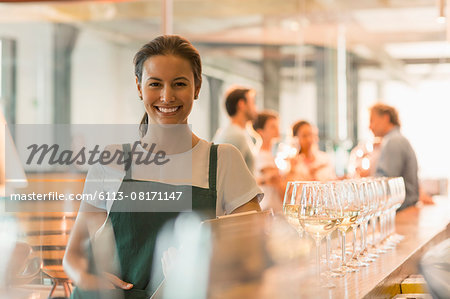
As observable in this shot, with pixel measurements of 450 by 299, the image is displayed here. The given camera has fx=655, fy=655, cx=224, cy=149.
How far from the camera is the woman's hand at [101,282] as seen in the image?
147 centimetres

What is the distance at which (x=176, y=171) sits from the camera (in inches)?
66.4

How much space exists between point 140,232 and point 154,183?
13cm

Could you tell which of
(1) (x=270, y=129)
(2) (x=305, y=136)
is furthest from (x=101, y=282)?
(2) (x=305, y=136)

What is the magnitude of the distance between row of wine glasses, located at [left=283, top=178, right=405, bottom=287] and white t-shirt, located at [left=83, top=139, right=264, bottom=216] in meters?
0.13

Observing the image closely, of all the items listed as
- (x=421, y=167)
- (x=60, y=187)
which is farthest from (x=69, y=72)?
(x=60, y=187)

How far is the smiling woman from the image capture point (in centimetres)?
154

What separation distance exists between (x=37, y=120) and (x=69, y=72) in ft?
2.37

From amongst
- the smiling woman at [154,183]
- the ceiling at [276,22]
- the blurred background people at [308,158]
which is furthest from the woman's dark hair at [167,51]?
the ceiling at [276,22]

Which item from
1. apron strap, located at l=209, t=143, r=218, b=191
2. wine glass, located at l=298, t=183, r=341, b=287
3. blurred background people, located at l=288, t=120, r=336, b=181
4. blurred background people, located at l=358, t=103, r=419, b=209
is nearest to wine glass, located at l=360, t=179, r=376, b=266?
wine glass, located at l=298, t=183, r=341, b=287

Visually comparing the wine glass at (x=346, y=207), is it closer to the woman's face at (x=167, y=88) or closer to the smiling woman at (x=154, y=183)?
the smiling woman at (x=154, y=183)

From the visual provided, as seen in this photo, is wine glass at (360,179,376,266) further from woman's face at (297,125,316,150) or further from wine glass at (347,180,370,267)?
woman's face at (297,125,316,150)

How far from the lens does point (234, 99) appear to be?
4863 millimetres

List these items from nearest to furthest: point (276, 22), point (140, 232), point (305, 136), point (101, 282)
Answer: point (101, 282) < point (140, 232) < point (305, 136) < point (276, 22)

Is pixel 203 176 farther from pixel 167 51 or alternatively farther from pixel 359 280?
pixel 359 280
